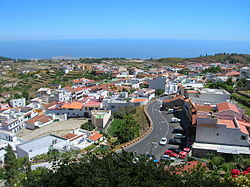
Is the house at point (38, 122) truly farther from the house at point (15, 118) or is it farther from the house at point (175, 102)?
the house at point (175, 102)

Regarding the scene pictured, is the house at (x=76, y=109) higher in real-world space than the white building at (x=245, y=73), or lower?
lower

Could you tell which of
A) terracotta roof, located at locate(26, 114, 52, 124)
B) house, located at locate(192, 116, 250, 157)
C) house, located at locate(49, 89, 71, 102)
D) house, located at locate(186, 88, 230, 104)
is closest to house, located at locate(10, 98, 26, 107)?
house, located at locate(49, 89, 71, 102)

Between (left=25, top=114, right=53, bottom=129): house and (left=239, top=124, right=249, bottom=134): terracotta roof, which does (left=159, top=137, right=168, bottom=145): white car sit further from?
(left=25, top=114, right=53, bottom=129): house

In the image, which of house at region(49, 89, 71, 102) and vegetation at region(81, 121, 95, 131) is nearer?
vegetation at region(81, 121, 95, 131)

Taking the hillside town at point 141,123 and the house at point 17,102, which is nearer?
the hillside town at point 141,123

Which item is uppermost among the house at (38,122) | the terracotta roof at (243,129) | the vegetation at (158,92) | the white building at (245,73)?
the white building at (245,73)

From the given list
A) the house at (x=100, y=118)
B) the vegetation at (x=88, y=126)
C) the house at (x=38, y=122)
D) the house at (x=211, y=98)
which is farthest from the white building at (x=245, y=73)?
the house at (x=38, y=122)
